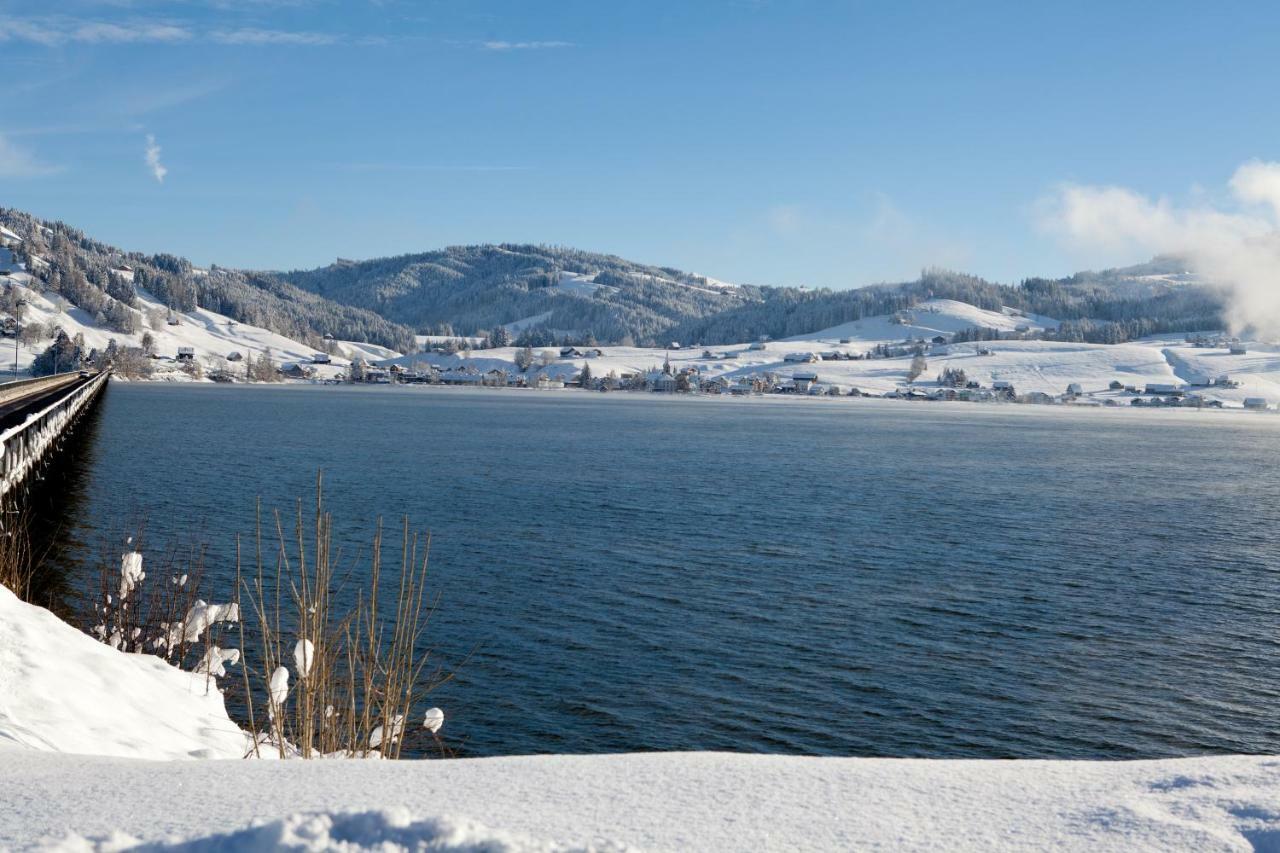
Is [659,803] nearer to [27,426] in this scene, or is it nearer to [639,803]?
[639,803]

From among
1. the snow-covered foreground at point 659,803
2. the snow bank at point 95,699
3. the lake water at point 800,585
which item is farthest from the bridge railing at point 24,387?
the snow-covered foreground at point 659,803

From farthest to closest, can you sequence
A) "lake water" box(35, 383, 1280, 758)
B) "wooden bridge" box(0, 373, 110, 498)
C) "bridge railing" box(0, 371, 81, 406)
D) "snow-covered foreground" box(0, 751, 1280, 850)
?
"bridge railing" box(0, 371, 81, 406)
"wooden bridge" box(0, 373, 110, 498)
"lake water" box(35, 383, 1280, 758)
"snow-covered foreground" box(0, 751, 1280, 850)

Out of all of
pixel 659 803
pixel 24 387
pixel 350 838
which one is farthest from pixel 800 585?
pixel 24 387

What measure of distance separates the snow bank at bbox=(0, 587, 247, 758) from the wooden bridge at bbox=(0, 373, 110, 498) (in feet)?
72.9

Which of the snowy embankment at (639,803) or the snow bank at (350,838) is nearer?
the snow bank at (350,838)

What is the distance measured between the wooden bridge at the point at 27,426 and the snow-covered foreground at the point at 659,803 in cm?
3315

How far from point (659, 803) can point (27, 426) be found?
44785 mm

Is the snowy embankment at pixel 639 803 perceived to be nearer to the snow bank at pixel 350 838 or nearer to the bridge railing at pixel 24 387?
the snow bank at pixel 350 838

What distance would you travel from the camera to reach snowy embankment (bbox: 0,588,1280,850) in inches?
228

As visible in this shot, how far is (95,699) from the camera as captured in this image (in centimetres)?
1359

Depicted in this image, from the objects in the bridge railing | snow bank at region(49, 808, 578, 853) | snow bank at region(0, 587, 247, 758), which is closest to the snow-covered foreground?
snow bank at region(49, 808, 578, 853)

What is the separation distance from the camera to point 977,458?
8144 cm

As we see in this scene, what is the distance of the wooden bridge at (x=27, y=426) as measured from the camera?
38056 millimetres

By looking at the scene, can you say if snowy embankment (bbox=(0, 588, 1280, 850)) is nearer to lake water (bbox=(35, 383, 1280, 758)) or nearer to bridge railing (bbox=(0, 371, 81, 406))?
lake water (bbox=(35, 383, 1280, 758))
